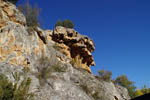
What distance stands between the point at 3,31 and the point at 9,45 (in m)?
1.26

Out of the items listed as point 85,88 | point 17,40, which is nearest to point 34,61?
point 17,40

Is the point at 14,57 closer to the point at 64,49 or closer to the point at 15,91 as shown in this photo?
the point at 15,91

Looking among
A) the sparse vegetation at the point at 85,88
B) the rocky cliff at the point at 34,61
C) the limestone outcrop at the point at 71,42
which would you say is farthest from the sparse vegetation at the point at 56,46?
the sparse vegetation at the point at 85,88

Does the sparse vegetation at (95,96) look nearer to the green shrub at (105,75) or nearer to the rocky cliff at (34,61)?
the rocky cliff at (34,61)

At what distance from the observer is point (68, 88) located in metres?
13.8

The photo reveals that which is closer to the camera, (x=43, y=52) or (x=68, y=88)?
(x=68, y=88)

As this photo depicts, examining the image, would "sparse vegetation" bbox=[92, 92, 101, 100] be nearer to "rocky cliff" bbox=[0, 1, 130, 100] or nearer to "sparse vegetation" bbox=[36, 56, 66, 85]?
"rocky cliff" bbox=[0, 1, 130, 100]

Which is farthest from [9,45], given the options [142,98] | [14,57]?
[142,98]

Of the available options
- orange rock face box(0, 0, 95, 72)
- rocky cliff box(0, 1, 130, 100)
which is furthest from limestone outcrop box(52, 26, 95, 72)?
rocky cliff box(0, 1, 130, 100)

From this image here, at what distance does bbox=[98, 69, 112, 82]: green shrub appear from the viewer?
25.1 m

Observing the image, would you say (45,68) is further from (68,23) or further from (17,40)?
(68,23)

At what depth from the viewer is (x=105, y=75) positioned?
25.5 meters

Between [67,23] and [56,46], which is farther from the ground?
[67,23]

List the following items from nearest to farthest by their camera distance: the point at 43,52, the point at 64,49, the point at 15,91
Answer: the point at 15,91
the point at 43,52
the point at 64,49
